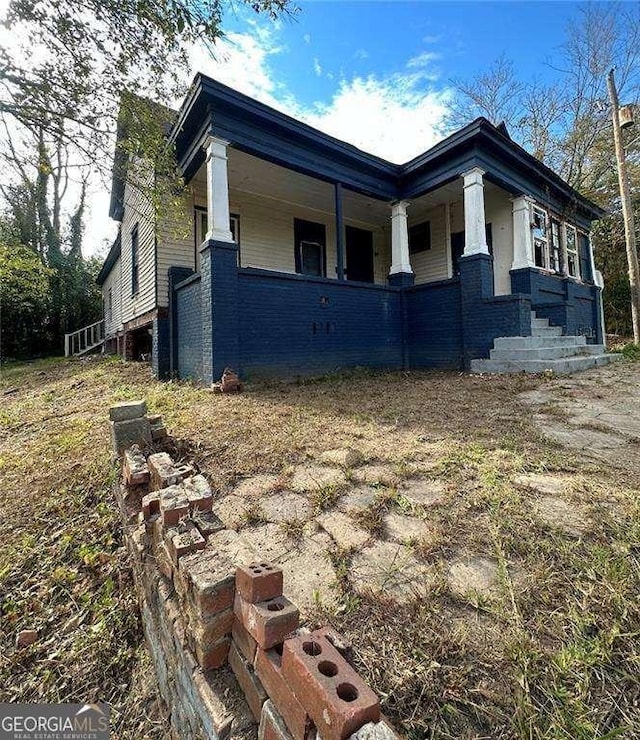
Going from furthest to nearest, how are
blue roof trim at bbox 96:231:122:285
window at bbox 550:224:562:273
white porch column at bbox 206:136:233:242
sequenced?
blue roof trim at bbox 96:231:122:285, window at bbox 550:224:562:273, white porch column at bbox 206:136:233:242

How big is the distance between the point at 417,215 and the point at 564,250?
3573 mm

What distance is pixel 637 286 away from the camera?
8.97 meters

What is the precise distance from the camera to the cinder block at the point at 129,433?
2.52 meters

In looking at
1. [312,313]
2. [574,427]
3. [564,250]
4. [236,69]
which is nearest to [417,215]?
[564,250]

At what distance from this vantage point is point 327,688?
2.38 feet

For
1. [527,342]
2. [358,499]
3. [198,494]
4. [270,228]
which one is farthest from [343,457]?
[270,228]

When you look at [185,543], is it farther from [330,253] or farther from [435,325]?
[330,253]

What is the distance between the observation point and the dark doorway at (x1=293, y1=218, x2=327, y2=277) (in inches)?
337

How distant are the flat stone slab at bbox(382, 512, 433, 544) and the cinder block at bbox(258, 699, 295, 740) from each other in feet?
2.62

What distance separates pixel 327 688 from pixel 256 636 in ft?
1.00

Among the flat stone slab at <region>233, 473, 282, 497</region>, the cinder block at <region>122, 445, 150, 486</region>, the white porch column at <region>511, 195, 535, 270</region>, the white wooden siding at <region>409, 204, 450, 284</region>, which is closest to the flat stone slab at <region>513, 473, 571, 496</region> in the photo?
the flat stone slab at <region>233, 473, 282, 497</region>

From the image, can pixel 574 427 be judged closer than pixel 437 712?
No

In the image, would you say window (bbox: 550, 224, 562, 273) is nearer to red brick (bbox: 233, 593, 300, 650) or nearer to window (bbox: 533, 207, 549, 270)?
window (bbox: 533, 207, 549, 270)

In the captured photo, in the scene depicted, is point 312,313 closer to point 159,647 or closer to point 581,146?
point 159,647
